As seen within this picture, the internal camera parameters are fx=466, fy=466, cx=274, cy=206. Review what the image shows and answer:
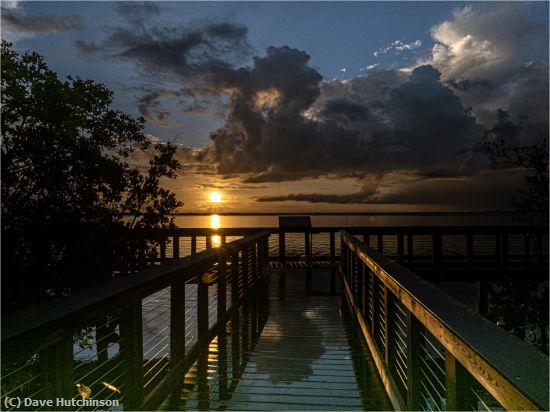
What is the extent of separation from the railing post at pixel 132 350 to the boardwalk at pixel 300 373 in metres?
0.80

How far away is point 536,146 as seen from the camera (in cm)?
634

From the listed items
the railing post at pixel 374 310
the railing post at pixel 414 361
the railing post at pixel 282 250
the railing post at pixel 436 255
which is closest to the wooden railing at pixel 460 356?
the railing post at pixel 414 361

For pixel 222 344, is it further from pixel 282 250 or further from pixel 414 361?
pixel 282 250

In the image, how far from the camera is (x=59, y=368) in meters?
2.02

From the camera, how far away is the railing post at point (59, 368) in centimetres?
201

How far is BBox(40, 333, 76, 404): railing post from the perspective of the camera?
2010 mm

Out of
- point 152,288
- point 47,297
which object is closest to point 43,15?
point 47,297

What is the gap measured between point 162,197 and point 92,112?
2.02 m

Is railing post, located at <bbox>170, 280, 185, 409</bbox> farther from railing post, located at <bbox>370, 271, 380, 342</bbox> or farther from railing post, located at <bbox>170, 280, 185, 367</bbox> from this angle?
railing post, located at <bbox>370, 271, 380, 342</bbox>

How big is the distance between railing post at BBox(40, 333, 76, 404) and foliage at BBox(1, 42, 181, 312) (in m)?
5.41

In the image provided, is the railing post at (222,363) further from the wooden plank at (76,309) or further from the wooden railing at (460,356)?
the wooden railing at (460,356)

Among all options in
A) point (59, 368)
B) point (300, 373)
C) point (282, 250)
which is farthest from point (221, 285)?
point (282, 250)

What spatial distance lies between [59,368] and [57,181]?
5.60 m

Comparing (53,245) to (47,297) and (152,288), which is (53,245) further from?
(152,288)
